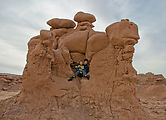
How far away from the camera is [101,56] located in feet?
17.5

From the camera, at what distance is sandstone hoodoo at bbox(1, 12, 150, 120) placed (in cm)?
455

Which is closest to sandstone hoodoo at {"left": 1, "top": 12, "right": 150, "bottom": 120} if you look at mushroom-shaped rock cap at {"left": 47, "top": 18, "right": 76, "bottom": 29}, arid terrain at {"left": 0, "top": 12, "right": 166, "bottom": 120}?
arid terrain at {"left": 0, "top": 12, "right": 166, "bottom": 120}

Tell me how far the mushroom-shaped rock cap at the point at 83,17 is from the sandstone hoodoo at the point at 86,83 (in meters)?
1.53

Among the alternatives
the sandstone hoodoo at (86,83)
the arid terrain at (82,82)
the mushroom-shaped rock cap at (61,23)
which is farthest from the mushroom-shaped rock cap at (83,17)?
the sandstone hoodoo at (86,83)

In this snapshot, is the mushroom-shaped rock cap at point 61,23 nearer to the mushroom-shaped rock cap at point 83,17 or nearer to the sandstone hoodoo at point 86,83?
the mushroom-shaped rock cap at point 83,17

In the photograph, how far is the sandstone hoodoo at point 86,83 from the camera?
4547mm

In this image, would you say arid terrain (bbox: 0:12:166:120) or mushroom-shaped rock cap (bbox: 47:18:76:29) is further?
mushroom-shaped rock cap (bbox: 47:18:76:29)

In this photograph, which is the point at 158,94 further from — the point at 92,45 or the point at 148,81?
the point at 92,45

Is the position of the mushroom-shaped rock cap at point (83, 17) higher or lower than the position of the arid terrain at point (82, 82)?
higher

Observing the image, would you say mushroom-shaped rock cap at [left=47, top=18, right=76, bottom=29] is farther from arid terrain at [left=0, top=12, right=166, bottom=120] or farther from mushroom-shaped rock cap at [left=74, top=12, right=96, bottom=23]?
arid terrain at [left=0, top=12, right=166, bottom=120]

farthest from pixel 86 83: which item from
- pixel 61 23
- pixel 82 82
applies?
pixel 61 23

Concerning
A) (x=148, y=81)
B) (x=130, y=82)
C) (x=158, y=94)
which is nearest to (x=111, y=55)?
(x=130, y=82)

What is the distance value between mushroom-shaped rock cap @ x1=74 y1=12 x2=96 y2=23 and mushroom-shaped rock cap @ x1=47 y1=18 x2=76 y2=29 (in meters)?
0.30

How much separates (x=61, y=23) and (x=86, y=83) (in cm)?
318
